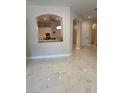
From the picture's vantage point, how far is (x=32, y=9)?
22.8 ft

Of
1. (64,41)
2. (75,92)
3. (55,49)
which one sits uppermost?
(64,41)
